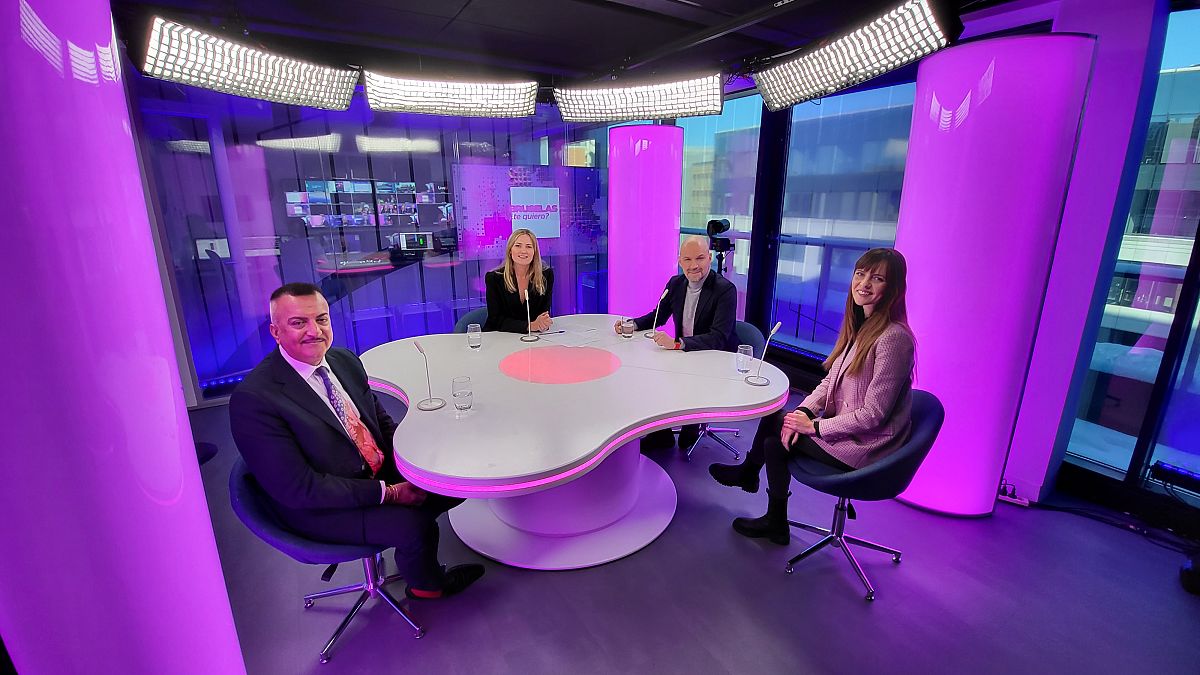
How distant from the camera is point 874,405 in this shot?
2.31m

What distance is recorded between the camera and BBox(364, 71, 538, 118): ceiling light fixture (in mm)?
3465

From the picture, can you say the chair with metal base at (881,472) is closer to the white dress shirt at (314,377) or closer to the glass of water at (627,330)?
the glass of water at (627,330)

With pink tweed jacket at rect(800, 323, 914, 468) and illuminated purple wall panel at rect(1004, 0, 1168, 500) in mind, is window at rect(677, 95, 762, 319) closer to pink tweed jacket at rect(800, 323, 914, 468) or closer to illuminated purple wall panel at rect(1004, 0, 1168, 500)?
illuminated purple wall panel at rect(1004, 0, 1168, 500)

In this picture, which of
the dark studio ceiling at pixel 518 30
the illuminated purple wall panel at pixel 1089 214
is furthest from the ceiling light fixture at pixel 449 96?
the illuminated purple wall panel at pixel 1089 214

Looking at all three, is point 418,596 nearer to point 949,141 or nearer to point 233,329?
point 949,141

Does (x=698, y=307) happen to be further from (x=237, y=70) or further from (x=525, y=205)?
(x=525, y=205)

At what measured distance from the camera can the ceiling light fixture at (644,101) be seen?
380 cm

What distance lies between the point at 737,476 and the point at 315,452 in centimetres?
229

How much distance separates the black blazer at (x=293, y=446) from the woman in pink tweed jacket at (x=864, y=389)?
77.7 inches

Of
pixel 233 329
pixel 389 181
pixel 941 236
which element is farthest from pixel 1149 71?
pixel 233 329

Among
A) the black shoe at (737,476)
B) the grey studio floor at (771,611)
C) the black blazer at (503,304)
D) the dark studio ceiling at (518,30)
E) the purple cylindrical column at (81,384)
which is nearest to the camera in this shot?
the purple cylindrical column at (81,384)

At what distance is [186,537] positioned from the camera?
983mm

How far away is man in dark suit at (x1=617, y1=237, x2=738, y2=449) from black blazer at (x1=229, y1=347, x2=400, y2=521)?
6.38 feet

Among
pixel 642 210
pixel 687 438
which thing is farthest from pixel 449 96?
pixel 687 438
